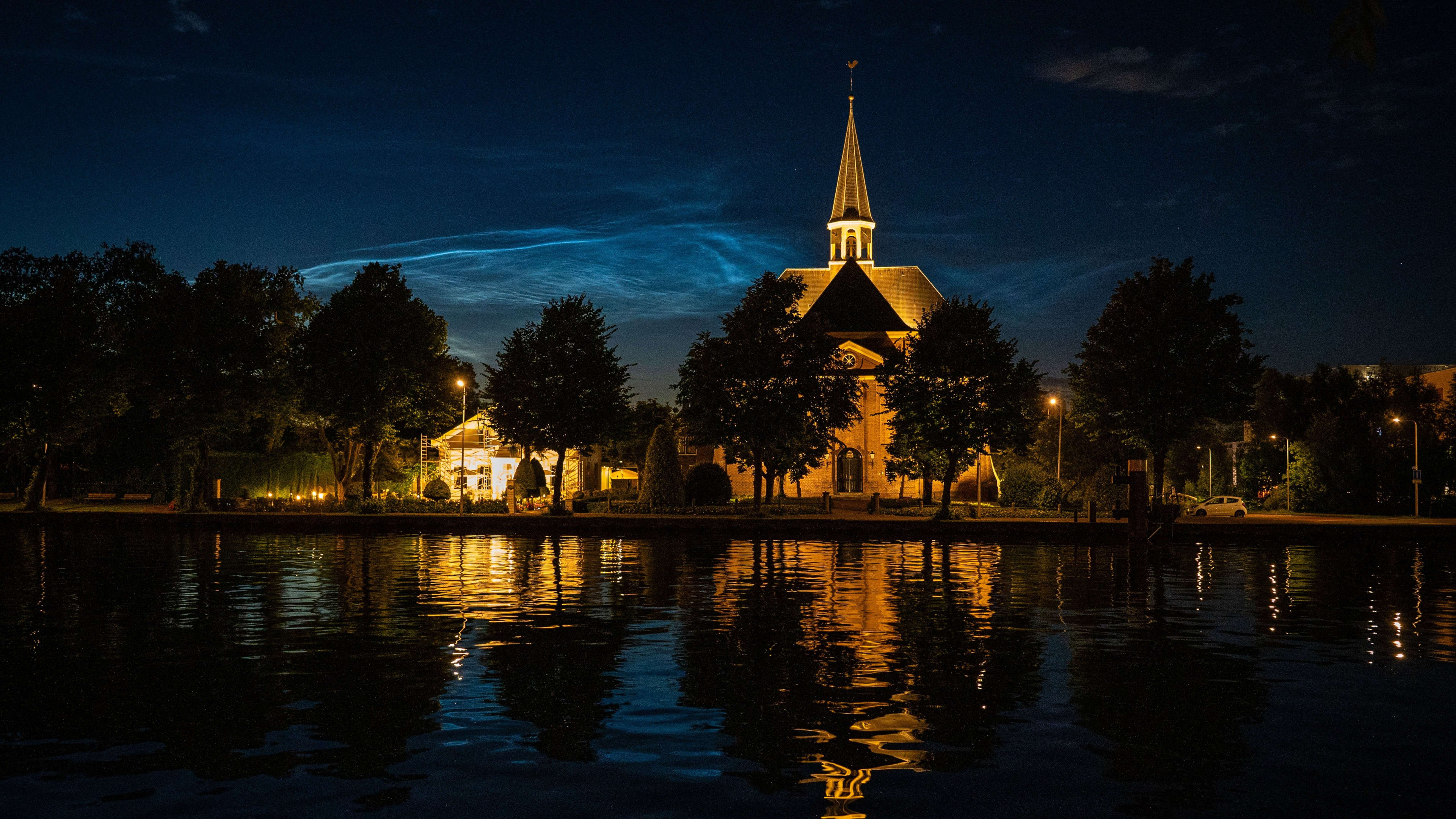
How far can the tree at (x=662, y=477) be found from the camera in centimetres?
5312

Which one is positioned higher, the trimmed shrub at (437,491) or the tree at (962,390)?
the tree at (962,390)

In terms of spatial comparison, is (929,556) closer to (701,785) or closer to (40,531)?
(701,785)

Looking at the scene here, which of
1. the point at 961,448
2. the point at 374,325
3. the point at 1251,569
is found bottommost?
the point at 1251,569

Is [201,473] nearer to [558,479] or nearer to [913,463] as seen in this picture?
[558,479]

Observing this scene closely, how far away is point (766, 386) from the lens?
177 feet

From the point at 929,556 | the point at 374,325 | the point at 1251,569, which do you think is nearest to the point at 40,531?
the point at 374,325

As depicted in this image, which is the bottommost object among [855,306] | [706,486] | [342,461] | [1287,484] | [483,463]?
[1287,484]

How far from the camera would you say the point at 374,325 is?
197 ft

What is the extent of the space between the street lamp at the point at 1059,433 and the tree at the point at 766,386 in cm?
1468

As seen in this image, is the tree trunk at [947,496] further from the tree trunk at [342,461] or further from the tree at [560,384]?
the tree trunk at [342,461]

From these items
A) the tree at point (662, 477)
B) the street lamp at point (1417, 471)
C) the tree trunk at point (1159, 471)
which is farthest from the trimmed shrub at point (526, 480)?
the street lamp at point (1417, 471)

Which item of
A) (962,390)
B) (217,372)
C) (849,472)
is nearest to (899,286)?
(849,472)

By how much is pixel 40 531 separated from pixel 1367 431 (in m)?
77.2

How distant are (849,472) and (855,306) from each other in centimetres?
1490
